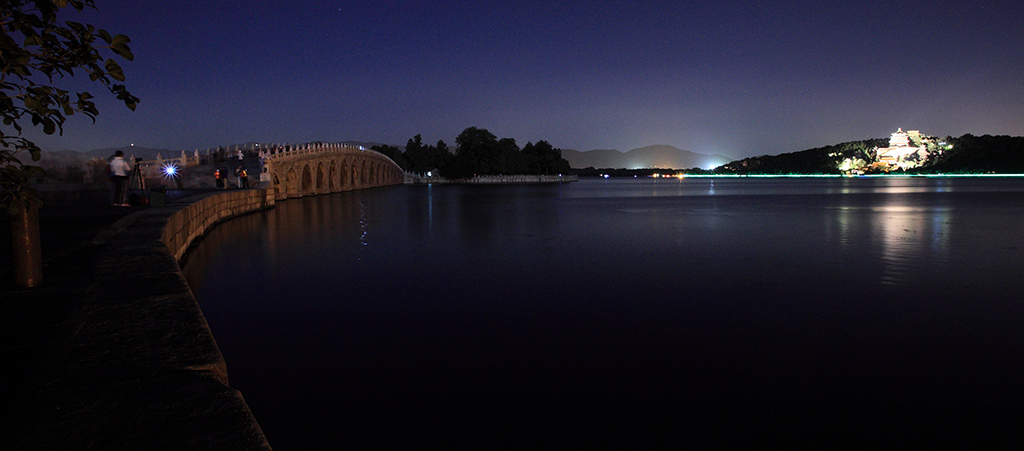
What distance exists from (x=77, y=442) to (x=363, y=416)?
202 centimetres

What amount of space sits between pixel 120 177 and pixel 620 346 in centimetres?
1478

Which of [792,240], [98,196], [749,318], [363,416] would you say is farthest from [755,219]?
[98,196]

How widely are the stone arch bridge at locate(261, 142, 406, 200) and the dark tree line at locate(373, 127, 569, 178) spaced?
33.5 meters

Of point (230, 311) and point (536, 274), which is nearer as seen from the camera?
point (230, 311)

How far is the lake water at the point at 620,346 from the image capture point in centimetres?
404

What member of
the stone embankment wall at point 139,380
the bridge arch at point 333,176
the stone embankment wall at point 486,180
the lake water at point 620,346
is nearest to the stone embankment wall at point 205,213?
the lake water at point 620,346

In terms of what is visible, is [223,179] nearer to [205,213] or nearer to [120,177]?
[120,177]

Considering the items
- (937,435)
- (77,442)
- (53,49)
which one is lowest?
(937,435)

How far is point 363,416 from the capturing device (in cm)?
418

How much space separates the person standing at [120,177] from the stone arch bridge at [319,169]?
36.0ft

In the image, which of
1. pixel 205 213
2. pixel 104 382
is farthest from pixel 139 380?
pixel 205 213

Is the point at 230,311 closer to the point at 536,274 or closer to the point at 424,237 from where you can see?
the point at 536,274

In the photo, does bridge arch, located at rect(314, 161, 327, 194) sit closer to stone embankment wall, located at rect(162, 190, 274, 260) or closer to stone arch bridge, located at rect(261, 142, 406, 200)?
stone arch bridge, located at rect(261, 142, 406, 200)

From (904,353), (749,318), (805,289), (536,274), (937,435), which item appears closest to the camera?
(937,435)
